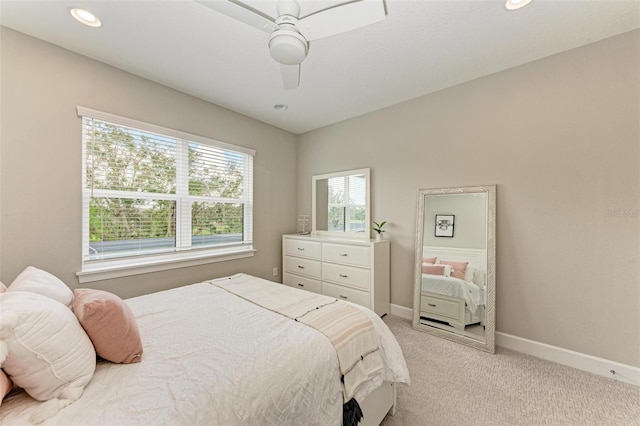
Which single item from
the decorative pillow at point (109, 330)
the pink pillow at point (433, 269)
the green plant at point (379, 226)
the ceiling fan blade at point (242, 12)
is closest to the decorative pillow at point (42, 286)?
the decorative pillow at point (109, 330)

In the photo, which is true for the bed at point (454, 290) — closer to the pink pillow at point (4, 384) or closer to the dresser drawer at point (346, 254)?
the dresser drawer at point (346, 254)

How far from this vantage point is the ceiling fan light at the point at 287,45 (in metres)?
1.27

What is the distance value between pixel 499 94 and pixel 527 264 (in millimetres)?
1653

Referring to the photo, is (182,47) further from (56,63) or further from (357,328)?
(357,328)

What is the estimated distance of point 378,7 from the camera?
120 centimetres

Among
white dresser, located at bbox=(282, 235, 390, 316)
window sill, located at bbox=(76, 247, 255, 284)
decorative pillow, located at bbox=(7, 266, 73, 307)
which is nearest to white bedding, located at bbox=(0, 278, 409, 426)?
decorative pillow, located at bbox=(7, 266, 73, 307)

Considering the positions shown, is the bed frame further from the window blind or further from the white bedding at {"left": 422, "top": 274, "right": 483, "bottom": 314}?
the window blind

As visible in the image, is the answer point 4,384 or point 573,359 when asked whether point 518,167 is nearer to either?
point 573,359

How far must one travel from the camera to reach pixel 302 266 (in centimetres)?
363

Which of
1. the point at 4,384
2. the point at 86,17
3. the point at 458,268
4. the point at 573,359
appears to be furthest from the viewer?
the point at 458,268

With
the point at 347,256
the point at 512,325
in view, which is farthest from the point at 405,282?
the point at 512,325

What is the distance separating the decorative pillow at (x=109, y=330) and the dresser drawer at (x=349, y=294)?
2.29m

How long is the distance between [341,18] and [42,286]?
1.98m

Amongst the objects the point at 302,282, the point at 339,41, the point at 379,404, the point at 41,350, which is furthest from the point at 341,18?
the point at 302,282
